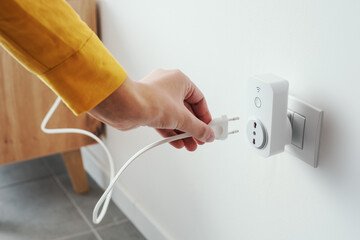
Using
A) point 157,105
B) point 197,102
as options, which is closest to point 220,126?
point 197,102

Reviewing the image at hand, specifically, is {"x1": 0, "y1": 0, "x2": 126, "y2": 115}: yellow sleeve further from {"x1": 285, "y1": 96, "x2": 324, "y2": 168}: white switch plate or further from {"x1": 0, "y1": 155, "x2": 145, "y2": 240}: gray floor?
A: {"x1": 0, "y1": 155, "x2": 145, "y2": 240}: gray floor

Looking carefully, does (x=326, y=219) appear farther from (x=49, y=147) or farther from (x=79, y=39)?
(x=49, y=147)

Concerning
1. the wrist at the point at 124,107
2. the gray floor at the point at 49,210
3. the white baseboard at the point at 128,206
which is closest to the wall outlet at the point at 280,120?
the wrist at the point at 124,107

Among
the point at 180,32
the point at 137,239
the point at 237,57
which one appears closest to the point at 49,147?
the point at 137,239

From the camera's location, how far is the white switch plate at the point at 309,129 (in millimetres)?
574

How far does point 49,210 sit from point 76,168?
0.15 m

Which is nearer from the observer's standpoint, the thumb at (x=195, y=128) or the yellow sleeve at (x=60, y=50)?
the yellow sleeve at (x=60, y=50)

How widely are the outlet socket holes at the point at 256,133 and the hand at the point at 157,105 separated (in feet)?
0.19

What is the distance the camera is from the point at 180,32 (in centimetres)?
87

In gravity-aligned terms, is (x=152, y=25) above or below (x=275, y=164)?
above

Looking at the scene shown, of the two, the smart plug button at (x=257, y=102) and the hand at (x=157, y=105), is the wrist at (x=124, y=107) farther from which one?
the smart plug button at (x=257, y=102)

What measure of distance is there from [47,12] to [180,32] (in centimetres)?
46

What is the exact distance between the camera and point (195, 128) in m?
0.60

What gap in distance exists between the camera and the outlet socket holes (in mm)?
622
